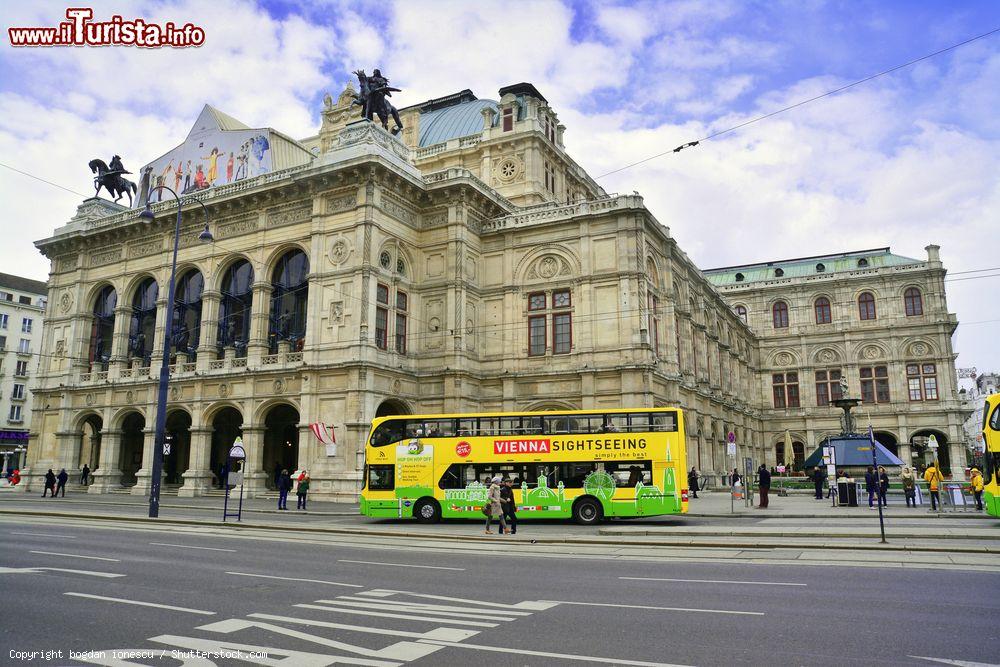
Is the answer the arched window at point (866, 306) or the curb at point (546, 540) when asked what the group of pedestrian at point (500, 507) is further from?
the arched window at point (866, 306)

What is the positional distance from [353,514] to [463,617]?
820 inches

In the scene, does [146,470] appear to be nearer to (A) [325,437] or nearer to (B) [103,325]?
(B) [103,325]

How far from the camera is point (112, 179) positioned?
48.2m

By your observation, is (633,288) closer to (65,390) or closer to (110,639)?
(110,639)

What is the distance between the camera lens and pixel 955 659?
21.8ft

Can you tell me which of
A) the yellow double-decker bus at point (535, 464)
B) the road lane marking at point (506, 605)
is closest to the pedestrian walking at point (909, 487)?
the yellow double-decker bus at point (535, 464)

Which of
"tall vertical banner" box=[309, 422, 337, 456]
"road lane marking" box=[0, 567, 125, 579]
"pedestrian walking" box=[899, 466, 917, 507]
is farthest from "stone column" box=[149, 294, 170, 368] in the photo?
"pedestrian walking" box=[899, 466, 917, 507]

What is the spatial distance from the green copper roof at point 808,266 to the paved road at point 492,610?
70404mm

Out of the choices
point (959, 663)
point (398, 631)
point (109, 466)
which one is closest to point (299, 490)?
point (109, 466)

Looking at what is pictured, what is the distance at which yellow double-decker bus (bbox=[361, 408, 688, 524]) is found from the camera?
2342 centimetres

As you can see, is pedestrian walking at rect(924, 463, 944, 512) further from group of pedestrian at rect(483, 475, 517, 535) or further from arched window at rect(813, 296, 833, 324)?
arched window at rect(813, 296, 833, 324)

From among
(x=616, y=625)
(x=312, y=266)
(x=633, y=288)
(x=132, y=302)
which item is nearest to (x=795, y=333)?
(x=633, y=288)

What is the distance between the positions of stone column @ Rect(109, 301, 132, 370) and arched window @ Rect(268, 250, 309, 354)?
472 inches

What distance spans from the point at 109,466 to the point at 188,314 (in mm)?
10411
